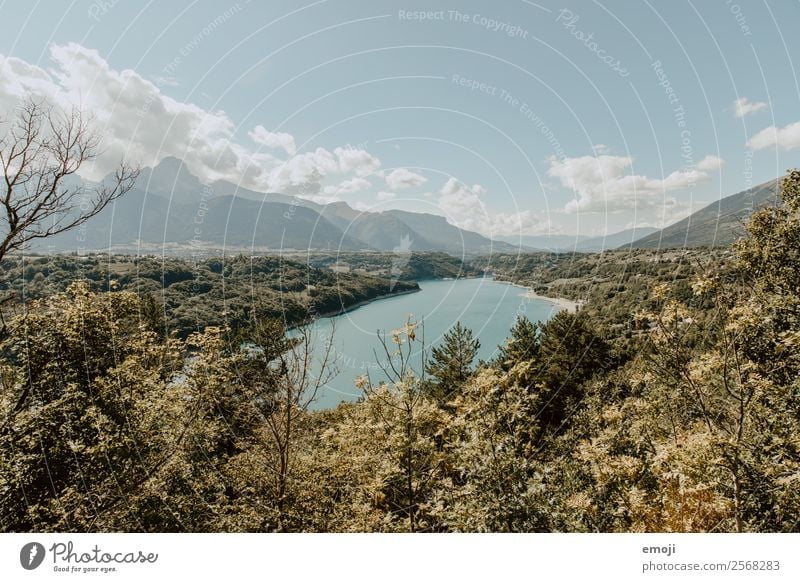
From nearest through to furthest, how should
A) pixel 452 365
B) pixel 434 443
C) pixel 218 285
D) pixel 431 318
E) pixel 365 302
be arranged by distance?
pixel 434 443 < pixel 452 365 < pixel 431 318 < pixel 218 285 < pixel 365 302

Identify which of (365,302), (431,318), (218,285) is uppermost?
(218,285)

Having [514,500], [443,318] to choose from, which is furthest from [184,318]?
[514,500]

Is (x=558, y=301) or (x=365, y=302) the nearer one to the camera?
(x=558, y=301)

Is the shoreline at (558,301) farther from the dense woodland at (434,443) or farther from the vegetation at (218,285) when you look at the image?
the dense woodland at (434,443)

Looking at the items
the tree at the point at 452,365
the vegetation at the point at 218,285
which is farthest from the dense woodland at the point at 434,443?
the vegetation at the point at 218,285

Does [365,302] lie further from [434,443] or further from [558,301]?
[434,443]

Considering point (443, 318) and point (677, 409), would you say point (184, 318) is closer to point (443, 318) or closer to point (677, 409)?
point (443, 318)

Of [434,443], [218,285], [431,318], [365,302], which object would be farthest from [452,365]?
[218,285]

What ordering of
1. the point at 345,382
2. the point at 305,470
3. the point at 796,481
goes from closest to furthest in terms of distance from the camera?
the point at 796,481 → the point at 305,470 → the point at 345,382
